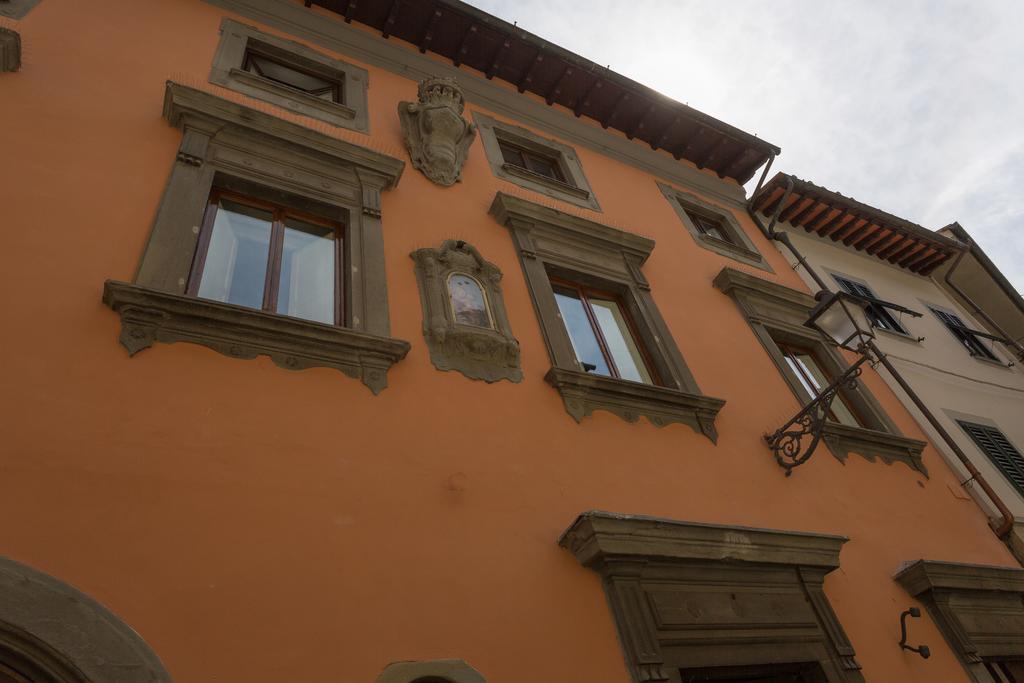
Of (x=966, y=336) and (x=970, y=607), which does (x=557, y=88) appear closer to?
(x=970, y=607)

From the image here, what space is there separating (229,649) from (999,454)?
970cm

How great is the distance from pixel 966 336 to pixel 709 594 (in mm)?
10147

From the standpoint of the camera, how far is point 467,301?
551 cm

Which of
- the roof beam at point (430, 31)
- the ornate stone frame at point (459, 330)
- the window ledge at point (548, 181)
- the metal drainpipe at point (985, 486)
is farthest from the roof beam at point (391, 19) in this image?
the metal drainpipe at point (985, 486)

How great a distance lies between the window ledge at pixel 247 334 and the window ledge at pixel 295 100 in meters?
3.40

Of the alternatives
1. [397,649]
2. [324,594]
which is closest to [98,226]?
[324,594]

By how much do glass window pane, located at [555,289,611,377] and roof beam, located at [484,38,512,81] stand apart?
4.44 metres

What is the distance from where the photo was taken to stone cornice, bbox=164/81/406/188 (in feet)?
18.0

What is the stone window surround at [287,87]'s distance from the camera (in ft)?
21.7

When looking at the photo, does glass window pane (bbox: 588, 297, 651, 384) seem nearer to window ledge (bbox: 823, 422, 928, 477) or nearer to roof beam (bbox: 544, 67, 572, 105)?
window ledge (bbox: 823, 422, 928, 477)

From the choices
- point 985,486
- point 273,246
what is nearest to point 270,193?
point 273,246

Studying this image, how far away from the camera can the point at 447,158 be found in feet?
22.6

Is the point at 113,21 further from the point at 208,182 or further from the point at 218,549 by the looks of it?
the point at 218,549

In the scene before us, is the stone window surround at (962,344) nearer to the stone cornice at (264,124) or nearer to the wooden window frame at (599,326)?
the wooden window frame at (599,326)
